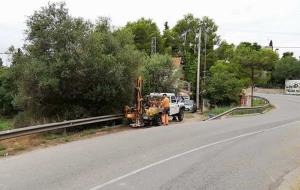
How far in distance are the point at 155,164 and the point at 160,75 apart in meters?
26.8

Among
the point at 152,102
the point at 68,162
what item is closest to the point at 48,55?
the point at 152,102

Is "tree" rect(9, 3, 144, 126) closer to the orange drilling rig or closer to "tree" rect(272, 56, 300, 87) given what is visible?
the orange drilling rig

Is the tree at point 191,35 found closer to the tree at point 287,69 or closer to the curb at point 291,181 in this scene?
the tree at point 287,69

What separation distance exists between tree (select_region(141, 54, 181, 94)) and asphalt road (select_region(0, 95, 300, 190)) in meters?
18.3

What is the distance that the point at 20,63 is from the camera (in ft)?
78.9

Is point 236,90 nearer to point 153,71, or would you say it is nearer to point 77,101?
point 153,71

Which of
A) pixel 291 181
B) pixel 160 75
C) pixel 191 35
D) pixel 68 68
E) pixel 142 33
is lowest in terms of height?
pixel 291 181

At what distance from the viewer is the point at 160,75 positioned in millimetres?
39188

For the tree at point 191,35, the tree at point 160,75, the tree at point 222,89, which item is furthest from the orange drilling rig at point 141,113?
the tree at point 191,35

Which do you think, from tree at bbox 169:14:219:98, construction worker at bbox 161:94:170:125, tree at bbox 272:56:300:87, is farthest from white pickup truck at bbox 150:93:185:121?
tree at bbox 272:56:300:87

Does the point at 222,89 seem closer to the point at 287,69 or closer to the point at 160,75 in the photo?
the point at 160,75

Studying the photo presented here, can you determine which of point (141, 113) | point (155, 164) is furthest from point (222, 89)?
point (155, 164)

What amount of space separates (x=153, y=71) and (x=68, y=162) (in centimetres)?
2644

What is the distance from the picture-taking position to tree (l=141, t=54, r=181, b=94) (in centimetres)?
3812
